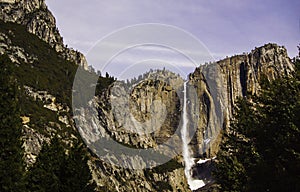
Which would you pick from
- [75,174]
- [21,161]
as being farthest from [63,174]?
[21,161]

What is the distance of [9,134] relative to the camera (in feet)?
107

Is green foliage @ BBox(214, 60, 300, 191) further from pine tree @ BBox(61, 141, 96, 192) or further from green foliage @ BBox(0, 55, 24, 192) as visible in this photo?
green foliage @ BBox(0, 55, 24, 192)

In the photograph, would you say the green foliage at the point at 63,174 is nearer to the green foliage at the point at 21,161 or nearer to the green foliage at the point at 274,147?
the green foliage at the point at 21,161

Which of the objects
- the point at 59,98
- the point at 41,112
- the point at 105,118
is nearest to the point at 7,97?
the point at 41,112

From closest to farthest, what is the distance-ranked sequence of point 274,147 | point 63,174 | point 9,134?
point 274,147
point 9,134
point 63,174

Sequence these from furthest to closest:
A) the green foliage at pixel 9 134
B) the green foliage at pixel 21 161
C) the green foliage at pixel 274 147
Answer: the green foliage at pixel 21 161 → the green foliage at pixel 9 134 → the green foliage at pixel 274 147

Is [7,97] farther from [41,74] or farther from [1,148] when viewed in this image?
[41,74]

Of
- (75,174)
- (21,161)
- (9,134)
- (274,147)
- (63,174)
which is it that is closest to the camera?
(274,147)

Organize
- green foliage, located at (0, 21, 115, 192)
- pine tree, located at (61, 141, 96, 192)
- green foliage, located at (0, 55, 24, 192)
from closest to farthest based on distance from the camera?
green foliage, located at (0, 55, 24, 192)
green foliage, located at (0, 21, 115, 192)
pine tree, located at (61, 141, 96, 192)

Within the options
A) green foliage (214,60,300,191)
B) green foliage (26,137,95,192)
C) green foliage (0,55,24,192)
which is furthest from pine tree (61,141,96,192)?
green foliage (214,60,300,191)

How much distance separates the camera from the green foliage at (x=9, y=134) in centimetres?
3116

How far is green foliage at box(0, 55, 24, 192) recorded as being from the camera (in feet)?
102

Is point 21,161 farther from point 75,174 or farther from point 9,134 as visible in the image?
point 75,174

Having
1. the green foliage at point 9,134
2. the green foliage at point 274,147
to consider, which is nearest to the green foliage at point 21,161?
the green foliage at point 9,134
